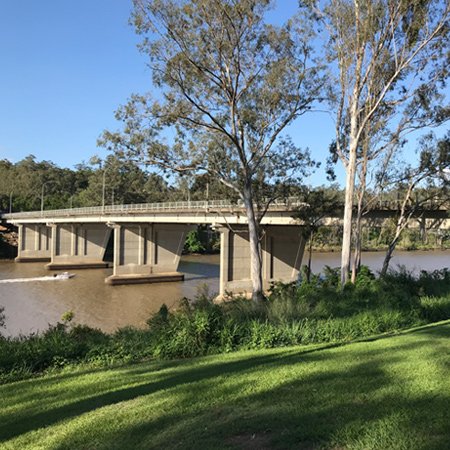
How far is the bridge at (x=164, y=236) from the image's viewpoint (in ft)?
102

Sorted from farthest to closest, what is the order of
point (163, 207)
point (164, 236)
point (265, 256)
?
point (164, 236) → point (163, 207) → point (265, 256)

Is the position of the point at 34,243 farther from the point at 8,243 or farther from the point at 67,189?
the point at 67,189

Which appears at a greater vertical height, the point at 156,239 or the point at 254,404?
the point at 254,404

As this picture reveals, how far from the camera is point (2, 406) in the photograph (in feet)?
19.4

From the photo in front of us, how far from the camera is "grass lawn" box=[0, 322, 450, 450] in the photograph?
3.83 m

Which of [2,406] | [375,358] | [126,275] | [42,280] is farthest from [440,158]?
[42,280]

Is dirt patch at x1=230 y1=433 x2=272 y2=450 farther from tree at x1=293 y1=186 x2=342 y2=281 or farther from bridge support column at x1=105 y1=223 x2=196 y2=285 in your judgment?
bridge support column at x1=105 y1=223 x2=196 y2=285

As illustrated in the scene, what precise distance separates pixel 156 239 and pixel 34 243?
33.9m

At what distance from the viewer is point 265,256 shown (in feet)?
118

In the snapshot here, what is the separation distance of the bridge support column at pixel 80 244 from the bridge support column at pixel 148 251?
48.5 feet

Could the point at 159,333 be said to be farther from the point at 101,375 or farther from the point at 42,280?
the point at 42,280

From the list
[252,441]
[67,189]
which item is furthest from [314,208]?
[67,189]

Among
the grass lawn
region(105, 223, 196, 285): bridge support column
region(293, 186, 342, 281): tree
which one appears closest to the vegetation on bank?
the grass lawn

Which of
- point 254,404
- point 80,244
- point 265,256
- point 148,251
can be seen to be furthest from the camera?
point 80,244
